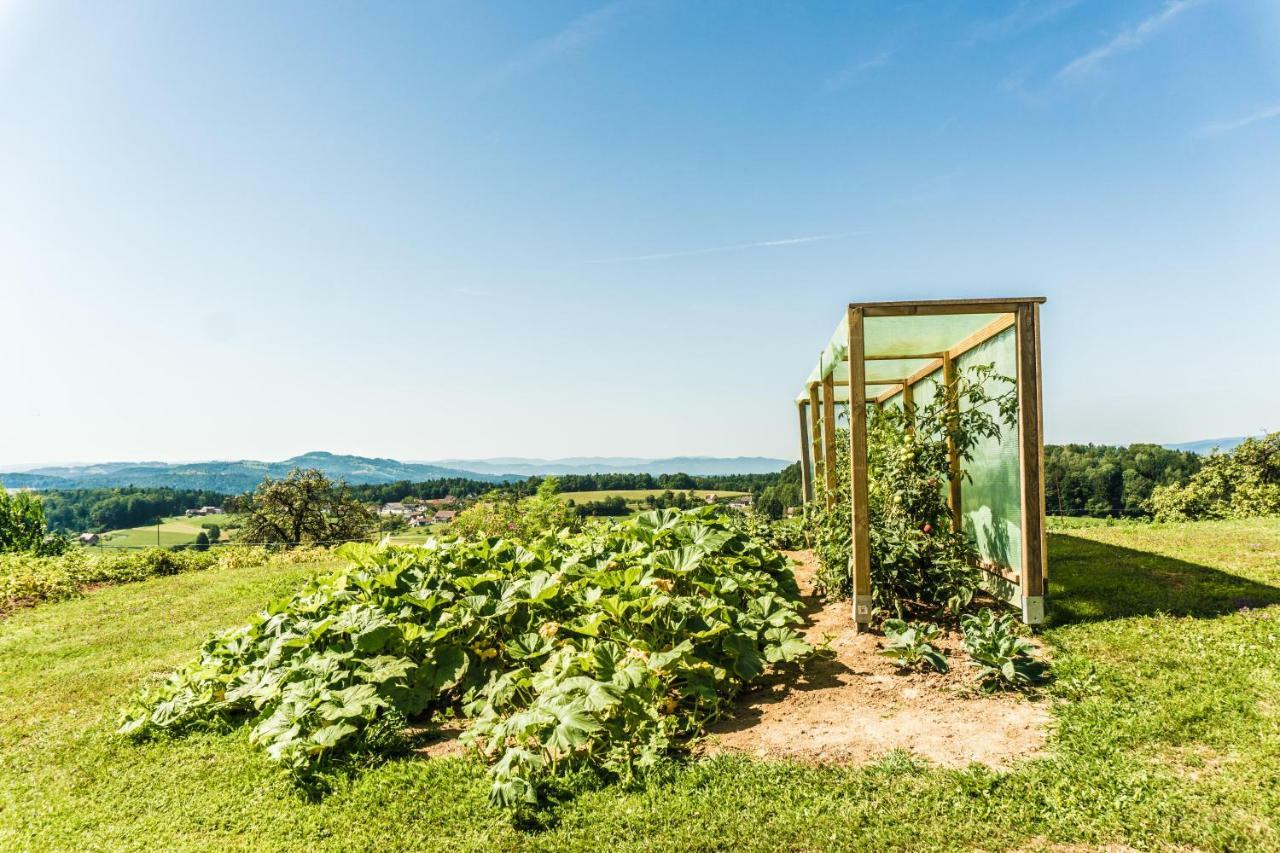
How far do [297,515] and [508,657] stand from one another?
31.4 metres

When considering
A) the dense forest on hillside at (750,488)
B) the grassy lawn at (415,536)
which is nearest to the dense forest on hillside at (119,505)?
the dense forest on hillside at (750,488)

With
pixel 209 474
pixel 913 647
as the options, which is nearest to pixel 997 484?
pixel 913 647

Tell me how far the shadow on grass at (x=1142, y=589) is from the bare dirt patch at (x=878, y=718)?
147cm

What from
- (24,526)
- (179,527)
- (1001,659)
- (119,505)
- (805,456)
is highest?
(805,456)

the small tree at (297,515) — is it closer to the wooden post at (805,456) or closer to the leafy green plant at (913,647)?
the wooden post at (805,456)

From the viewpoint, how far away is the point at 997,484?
527cm

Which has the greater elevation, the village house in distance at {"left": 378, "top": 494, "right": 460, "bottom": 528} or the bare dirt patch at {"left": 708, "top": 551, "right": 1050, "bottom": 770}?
the bare dirt patch at {"left": 708, "top": 551, "right": 1050, "bottom": 770}

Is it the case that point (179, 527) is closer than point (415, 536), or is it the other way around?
point (415, 536)

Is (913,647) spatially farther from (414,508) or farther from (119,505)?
(119,505)

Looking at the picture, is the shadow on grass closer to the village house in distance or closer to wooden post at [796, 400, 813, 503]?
wooden post at [796, 400, 813, 503]

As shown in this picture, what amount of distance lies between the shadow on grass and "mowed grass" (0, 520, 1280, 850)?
4 centimetres

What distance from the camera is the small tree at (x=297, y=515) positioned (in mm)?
30734

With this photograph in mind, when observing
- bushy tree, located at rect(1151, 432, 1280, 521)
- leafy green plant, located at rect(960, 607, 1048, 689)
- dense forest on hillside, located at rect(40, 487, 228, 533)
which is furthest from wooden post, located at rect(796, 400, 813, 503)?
dense forest on hillside, located at rect(40, 487, 228, 533)

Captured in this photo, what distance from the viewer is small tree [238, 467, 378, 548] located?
3073cm
